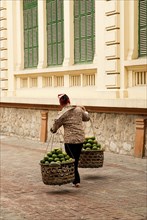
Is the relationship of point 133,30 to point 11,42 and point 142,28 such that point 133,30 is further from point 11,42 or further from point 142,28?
point 11,42

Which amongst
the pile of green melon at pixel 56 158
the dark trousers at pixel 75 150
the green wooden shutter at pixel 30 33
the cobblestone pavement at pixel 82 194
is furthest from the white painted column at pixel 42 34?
the pile of green melon at pixel 56 158

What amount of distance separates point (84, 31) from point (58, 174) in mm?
8453

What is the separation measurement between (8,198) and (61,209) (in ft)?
4.33

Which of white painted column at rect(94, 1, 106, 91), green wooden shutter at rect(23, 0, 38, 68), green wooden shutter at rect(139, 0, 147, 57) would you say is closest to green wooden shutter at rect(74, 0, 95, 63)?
white painted column at rect(94, 1, 106, 91)

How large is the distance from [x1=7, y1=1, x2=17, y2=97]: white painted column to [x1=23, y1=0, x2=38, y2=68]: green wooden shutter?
24.2 inches

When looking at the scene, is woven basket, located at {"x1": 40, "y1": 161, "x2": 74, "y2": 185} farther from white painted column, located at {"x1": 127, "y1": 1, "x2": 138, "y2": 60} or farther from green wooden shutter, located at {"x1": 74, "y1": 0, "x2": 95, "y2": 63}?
green wooden shutter, located at {"x1": 74, "y1": 0, "x2": 95, "y2": 63}

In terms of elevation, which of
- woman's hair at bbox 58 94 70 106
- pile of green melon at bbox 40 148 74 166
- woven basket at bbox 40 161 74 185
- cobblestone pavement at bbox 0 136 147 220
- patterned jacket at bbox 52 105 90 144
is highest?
woman's hair at bbox 58 94 70 106

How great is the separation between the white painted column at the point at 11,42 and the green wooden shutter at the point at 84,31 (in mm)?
4518

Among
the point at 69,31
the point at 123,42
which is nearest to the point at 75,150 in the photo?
the point at 123,42

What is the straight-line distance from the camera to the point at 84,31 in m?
16.8

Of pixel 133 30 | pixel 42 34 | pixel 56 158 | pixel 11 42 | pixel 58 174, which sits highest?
pixel 42 34

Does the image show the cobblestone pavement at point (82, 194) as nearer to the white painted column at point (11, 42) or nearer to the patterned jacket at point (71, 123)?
the patterned jacket at point (71, 123)

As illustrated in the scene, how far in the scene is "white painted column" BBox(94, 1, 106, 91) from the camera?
50.9ft

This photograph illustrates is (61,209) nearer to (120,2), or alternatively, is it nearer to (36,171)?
(36,171)
